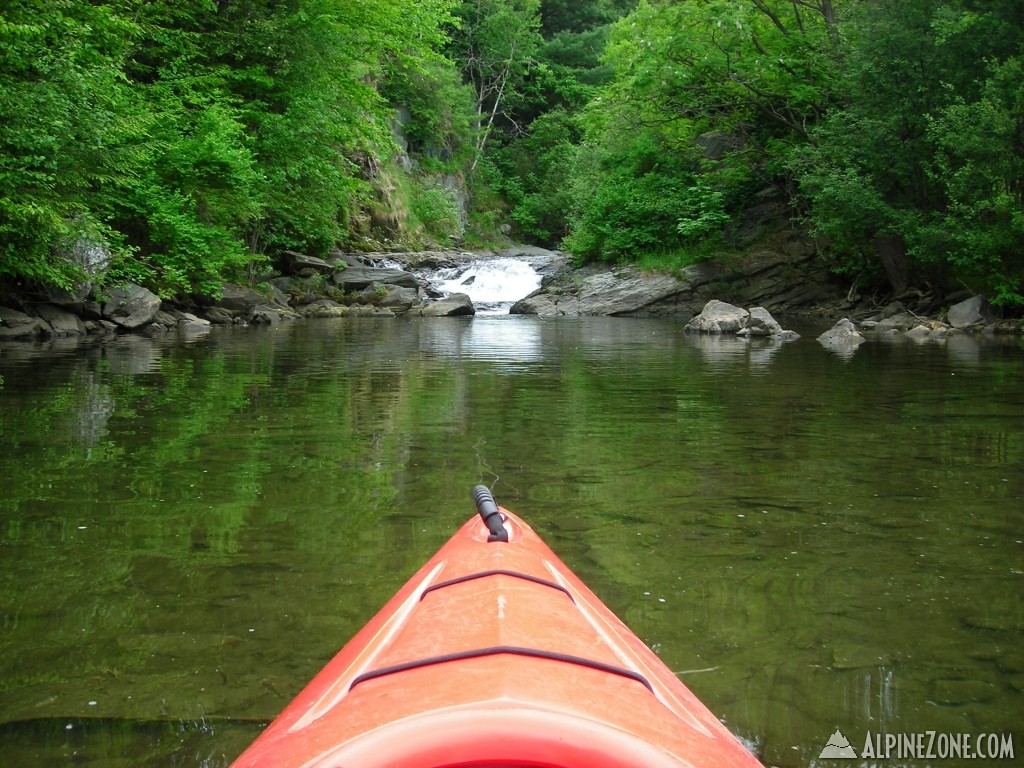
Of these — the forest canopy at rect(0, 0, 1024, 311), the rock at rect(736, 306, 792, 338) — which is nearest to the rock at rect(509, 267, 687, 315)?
the forest canopy at rect(0, 0, 1024, 311)

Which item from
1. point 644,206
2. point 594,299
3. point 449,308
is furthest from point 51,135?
point 644,206

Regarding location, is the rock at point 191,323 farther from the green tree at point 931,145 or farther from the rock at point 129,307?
the green tree at point 931,145

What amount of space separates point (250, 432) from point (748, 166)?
855 inches

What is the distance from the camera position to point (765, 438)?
625cm

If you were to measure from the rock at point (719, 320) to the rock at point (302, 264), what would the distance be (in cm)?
1187

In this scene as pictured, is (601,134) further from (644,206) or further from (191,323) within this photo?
(191,323)

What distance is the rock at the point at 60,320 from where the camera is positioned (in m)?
15.0

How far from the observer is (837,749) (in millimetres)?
2305

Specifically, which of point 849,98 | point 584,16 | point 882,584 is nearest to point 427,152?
point 584,16

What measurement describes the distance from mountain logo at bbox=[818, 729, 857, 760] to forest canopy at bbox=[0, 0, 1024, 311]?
10861 mm

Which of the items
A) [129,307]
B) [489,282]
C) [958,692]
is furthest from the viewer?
[489,282]

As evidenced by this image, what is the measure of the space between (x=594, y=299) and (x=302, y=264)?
866 centimetres

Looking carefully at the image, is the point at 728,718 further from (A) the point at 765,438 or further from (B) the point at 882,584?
(A) the point at 765,438

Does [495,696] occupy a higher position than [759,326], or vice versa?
[759,326]
